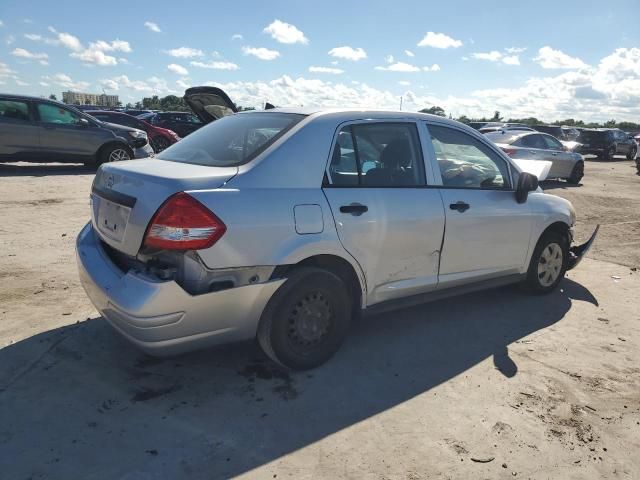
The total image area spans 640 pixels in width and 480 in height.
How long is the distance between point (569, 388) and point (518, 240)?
59.8 inches

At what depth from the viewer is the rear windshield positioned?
3258 millimetres

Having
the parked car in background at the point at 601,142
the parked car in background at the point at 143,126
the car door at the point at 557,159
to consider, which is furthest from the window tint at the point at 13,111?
the parked car in background at the point at 601,142

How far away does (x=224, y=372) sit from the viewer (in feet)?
11.0

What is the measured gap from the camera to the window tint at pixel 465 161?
13.2 feet

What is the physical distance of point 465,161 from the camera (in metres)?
4.26

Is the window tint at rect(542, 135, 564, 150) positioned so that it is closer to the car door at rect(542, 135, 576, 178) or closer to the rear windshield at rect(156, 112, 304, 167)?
the car door at rect(542, 135, 576, 178)

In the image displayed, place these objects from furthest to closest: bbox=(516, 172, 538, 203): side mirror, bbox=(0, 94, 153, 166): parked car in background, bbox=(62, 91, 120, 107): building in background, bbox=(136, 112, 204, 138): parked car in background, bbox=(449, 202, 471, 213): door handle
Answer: bbox=(62, 91, 120, 107): building in background < bbox=(136, 112, 204, 138): parked car in background < bbox=(0, 94, 153, 166): parked car in background < bbox=(516, 172, 538, 203): side mirror < bbox=(449, 202, 471, 213): door handle

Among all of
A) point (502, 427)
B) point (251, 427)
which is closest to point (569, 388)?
point (502, 427)

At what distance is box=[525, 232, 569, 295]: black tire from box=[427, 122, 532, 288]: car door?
265 mm

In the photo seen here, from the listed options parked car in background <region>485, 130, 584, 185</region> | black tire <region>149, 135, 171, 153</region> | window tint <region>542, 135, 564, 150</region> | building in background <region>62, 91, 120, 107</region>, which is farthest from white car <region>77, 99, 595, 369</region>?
building in background <region>62, 91, 120, 107</region>

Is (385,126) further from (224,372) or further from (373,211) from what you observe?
(224,372)

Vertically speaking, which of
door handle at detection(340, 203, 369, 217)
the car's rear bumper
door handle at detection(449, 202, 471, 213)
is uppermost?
door handle at detection(340, 203, 369, 217)

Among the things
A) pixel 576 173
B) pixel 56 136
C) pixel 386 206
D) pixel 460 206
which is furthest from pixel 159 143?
pixel 386 206

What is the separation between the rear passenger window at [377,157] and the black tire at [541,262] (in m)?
1.75
